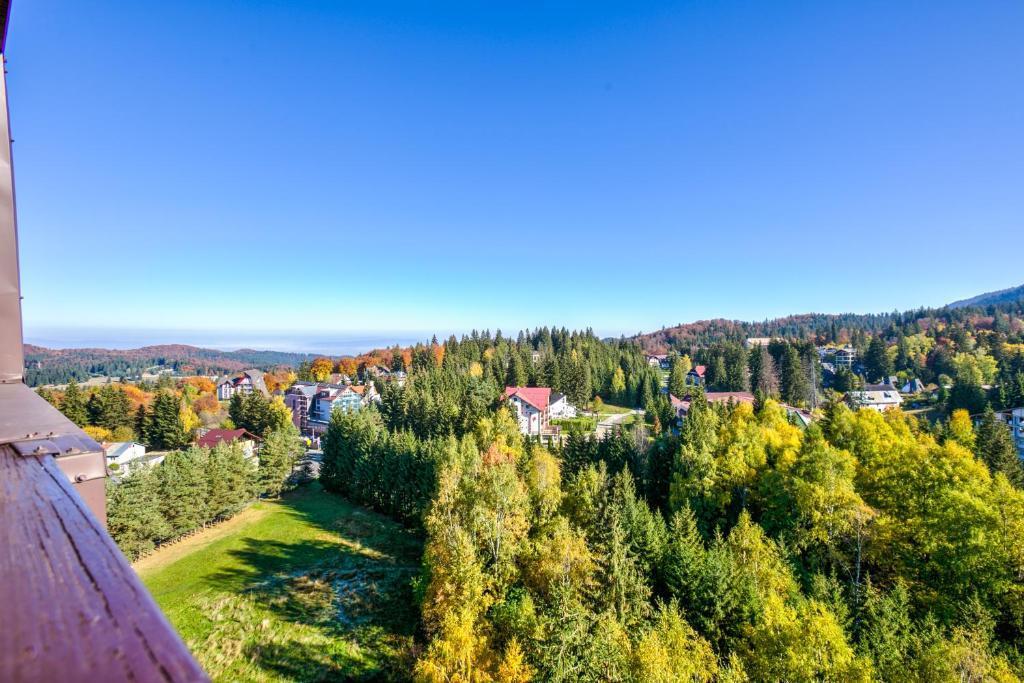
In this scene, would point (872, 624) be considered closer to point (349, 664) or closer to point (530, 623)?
point (530, 623)

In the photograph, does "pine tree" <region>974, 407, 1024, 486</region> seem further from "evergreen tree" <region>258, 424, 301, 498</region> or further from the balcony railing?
"evergreen tree" <region>258, 424, 301, 498</region>

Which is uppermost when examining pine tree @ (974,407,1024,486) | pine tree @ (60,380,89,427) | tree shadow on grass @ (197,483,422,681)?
pine tree @ (60,380,89,427)

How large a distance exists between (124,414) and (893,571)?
235ft

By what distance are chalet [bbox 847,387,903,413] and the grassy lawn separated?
68.5 m

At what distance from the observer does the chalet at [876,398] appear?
6744cm

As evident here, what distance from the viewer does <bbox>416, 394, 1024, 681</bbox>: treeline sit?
13664mm

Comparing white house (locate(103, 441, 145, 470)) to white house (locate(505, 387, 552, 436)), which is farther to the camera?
white house (locate(505, 387, 552, 436))

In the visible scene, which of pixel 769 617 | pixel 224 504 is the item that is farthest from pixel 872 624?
pixel 224 504

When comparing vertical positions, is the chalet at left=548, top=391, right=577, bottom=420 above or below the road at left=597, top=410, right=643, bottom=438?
above

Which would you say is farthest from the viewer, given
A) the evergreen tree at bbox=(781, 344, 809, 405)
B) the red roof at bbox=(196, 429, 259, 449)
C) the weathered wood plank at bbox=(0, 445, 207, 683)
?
the evergreen tree at bbox=(781, 344, 809, 405)

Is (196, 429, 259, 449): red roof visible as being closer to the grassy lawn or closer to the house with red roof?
the grassy lawn

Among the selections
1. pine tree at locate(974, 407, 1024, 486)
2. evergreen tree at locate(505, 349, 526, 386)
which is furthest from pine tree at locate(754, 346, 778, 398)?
evergreen tree at locate(505, 349, 526, 386)

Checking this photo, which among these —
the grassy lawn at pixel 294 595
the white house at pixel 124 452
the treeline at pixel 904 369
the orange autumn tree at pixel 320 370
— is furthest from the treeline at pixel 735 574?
the orange autumn tree at pixel 320 370

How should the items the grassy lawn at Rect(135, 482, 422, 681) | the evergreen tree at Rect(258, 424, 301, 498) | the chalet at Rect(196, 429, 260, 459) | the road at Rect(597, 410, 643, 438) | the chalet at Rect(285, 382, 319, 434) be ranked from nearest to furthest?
the grassy lawn at Rect(135, 482, 422, 681)
the evergreen tree at Rect(258, 424, 301, 498)
the chalet at Rect(196, 429, 260, 459)
the road at Rect(597, 410, 643, 438)
the chalet at Rect(285, 382, 319, 434)
